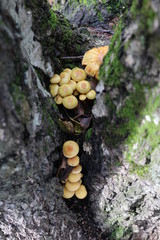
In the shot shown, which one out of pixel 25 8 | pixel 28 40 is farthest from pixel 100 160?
pixel 25 8

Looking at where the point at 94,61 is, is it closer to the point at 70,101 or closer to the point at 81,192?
the point at 70,101

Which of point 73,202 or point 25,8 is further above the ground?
point 25,8

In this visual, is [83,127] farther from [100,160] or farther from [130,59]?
[130,59]

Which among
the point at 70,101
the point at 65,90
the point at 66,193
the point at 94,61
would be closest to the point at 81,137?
the point at 70,101

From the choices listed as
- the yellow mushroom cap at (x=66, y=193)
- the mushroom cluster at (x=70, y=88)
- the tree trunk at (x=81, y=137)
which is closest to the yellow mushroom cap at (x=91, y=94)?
the mushroom cluster at (x=70, y=88)

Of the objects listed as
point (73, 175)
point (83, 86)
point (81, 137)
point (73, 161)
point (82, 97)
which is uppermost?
point (83, 86)

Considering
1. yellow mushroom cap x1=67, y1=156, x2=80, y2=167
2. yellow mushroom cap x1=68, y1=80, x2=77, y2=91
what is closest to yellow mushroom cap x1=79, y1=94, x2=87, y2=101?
yellow mushroom cap x1=68, y1=80, x2=77, y2=91
